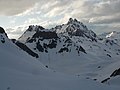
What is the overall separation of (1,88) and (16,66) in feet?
50.6

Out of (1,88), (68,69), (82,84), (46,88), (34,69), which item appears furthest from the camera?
(68,69)

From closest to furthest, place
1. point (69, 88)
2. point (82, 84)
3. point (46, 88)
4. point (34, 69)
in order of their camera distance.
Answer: point (46, 88)
point (69, 88)
point (82, 84)
point (34, 69)

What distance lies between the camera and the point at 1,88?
38375 millimetres

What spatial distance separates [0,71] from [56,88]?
946 cm

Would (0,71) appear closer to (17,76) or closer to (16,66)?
(17,76)

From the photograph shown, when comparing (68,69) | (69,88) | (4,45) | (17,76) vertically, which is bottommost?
(68,69)

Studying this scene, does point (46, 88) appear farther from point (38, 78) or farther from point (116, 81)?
point (116, 81)

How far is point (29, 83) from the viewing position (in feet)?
144

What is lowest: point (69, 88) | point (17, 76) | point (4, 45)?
point (69, 88)

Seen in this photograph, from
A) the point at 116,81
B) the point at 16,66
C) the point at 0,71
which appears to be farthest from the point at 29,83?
the point at 116,81

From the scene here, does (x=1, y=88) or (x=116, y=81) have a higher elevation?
(x=1, y=88)

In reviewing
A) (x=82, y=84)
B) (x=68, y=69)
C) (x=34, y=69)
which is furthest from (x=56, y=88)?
(x=68, y=69)

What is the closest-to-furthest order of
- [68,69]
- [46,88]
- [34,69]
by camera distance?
[46,88] → [34,69] → [68,69]

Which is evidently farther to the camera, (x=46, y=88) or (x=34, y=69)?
(x=34, y=69)
